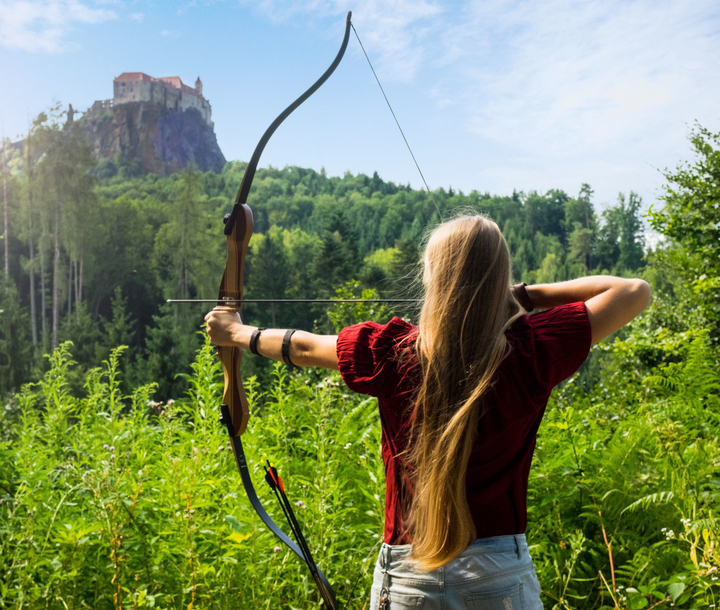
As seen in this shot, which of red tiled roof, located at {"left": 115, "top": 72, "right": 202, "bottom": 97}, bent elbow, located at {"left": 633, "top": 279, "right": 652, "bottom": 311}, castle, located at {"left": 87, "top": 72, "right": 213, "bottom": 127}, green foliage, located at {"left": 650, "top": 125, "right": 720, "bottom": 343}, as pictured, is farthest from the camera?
red tiled roof, located at {"left": 115, "top": 72, "right": 202, "bottom": 97}

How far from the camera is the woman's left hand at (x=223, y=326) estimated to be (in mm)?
1233

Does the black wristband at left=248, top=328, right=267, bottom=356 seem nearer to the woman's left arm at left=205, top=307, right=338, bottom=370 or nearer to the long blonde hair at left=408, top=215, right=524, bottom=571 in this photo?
the woman's left arm at left=205, top=307, right=338, bottom=370

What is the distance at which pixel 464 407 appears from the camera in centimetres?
83

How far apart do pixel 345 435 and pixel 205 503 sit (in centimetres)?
59

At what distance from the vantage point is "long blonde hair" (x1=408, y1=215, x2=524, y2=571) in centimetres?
84

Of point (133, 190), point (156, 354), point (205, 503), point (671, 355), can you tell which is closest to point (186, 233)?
point (156, 354)

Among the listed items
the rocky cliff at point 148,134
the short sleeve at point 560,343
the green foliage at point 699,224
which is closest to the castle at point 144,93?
the rocky cliff at point 148,134

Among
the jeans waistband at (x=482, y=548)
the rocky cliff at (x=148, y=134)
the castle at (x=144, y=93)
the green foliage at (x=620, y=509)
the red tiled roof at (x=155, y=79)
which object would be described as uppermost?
the red tiled roof at (x=155, y=79)

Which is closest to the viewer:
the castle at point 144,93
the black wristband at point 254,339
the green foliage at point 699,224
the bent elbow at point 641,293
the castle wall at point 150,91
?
the bent elbow at point 641,293

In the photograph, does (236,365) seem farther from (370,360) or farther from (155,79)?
(155,79)

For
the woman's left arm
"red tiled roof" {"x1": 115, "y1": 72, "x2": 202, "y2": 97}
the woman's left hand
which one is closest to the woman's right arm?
the woman's left arm

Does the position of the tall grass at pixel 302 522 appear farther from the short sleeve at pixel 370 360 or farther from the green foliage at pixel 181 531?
the short sleeve at pixel 370 360

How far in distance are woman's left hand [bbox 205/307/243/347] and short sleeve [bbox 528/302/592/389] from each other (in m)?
0.67

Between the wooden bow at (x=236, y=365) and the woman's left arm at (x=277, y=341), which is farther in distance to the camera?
the wooden bow at (x=236, y=365)
